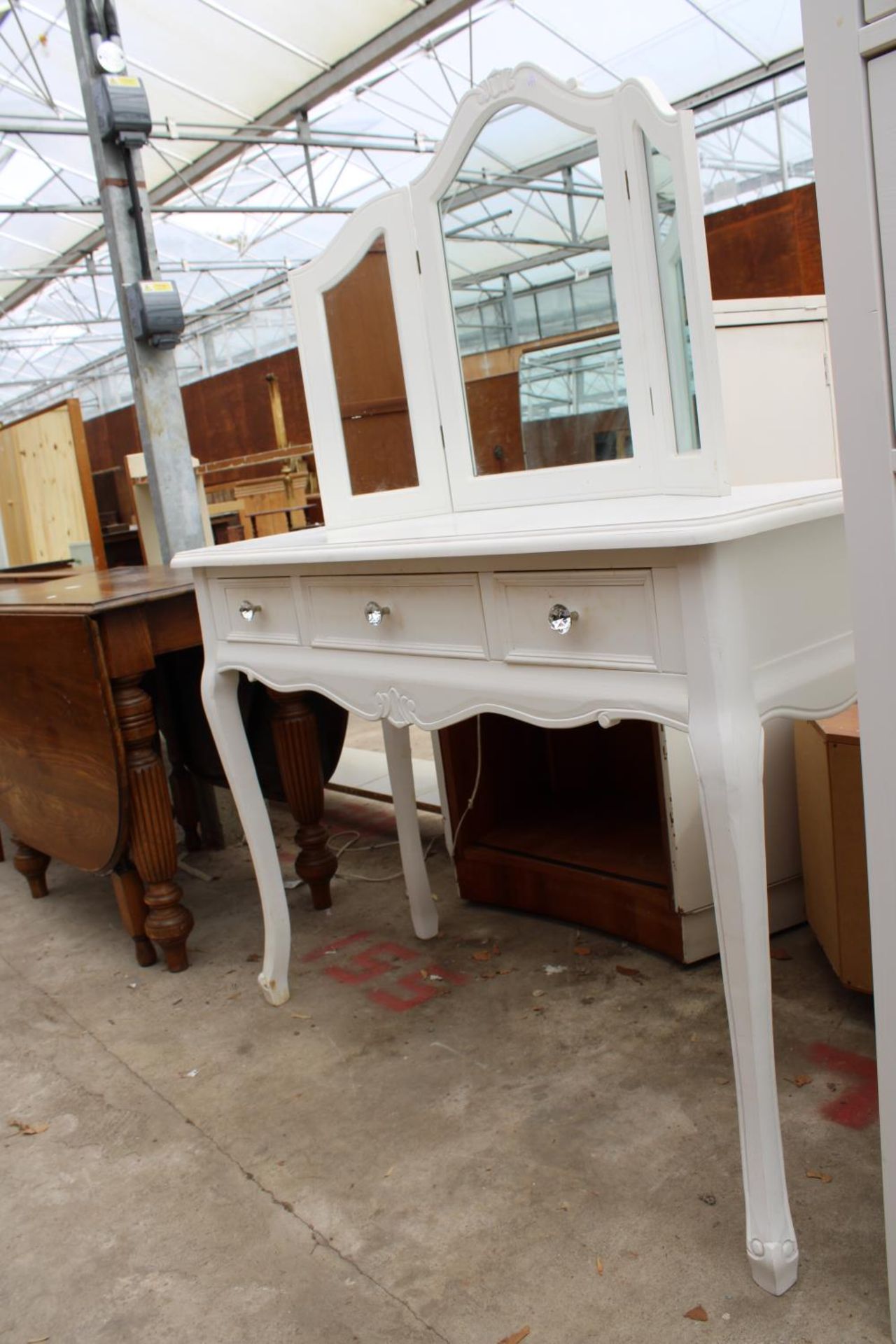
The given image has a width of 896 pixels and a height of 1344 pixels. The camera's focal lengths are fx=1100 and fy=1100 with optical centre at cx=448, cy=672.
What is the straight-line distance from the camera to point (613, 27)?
349 inches

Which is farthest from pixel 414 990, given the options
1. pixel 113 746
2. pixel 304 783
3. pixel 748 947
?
pixel 748 947

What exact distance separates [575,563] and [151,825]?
4.99 ft

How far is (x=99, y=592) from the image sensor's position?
8.96 ft

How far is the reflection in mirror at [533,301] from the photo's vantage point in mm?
1861

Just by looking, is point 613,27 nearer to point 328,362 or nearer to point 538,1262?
point 328,362

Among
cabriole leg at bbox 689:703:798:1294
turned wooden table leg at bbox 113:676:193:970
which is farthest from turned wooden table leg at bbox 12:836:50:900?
cabriole leg at bbox 689:703:798:1294

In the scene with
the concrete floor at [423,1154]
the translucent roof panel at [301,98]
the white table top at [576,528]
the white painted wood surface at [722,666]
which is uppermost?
the translucent roof panel at [301,98]

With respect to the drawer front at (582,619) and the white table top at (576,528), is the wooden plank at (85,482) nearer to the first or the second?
the white table top at (576,528)

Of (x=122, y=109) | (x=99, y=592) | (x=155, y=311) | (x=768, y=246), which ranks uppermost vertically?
(x=122, y=109)

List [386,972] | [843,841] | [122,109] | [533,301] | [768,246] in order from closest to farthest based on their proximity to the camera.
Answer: [843,841], [533,301], [386,972], [122,109], [768,246]

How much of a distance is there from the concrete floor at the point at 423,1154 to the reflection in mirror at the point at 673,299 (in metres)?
1.07

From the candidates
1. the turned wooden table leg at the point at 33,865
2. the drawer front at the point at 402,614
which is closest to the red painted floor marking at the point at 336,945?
the drawer front at the point at 402,614

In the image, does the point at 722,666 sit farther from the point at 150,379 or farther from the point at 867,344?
the point at 150,379

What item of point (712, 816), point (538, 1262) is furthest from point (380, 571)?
point (538, 1262)
